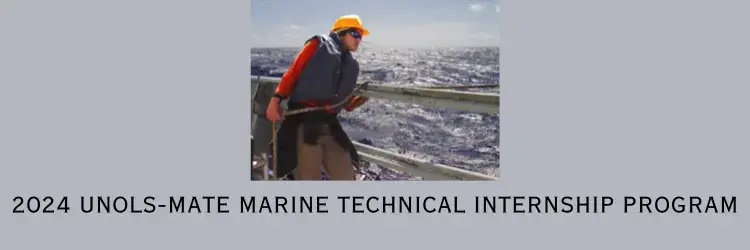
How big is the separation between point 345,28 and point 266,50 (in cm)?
84

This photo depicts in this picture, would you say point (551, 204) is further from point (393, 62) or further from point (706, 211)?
point (393, 62)

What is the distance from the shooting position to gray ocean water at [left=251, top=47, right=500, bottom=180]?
3850mm

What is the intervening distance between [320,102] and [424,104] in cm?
61

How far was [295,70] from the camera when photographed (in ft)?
9.71

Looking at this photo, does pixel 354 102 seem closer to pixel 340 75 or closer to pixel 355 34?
pixel 340 75

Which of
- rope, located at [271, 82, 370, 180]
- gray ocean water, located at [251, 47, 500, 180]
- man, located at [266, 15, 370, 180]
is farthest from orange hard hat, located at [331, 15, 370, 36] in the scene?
rope, located at [271, 82, 370, 180]

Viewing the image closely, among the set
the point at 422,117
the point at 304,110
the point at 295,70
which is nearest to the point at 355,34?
the point at 295,70

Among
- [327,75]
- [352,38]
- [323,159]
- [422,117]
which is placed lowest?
[323,159]

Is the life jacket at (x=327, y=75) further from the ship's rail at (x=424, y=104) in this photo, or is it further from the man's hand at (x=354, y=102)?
the ship's rail at (x=424, y=104)

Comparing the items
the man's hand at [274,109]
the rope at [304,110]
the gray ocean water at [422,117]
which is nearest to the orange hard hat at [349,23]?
the gray ocean water at [422,117]

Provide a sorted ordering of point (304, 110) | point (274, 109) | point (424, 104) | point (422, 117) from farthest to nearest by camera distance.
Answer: point (422, 117), point (424, 104), point (304, 110), point (274, 109)

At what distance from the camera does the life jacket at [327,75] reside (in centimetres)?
296

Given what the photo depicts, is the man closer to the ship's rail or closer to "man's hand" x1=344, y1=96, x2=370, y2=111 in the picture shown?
"man's hand" x1=344, y1=96, x2=370, y2=111

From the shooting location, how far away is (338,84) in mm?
3094
